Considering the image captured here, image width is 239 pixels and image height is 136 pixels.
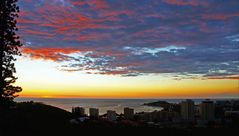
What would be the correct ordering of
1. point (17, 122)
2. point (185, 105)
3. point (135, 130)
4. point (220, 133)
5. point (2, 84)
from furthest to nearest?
point (185, 105)
point (2, 84)
point (17, 122)
point (135, 130)
point (220, 133)

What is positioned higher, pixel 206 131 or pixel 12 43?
pixel 12 43

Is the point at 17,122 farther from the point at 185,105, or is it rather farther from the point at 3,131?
the point at 185,105

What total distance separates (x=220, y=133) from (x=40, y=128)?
9.25 m

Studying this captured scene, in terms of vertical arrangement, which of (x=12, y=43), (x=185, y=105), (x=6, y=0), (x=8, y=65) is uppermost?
(x=6, y=0)

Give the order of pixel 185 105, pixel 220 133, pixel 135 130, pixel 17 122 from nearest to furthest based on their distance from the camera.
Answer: pixel 220 133
pixel 135 130
pixel 17 122
pixel 185 105

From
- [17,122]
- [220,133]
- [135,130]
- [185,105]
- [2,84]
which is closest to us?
[220,133]

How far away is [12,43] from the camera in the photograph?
780 inches

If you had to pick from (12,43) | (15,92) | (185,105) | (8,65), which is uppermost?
(12,43)

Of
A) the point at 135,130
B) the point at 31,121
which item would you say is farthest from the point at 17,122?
the point at 135,130

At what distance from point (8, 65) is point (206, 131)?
13372mm

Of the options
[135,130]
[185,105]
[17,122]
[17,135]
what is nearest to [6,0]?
[17,122]

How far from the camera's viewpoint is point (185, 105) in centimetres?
5816

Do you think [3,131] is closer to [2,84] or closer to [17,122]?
[17,122]

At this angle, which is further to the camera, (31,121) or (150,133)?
(31,121)
